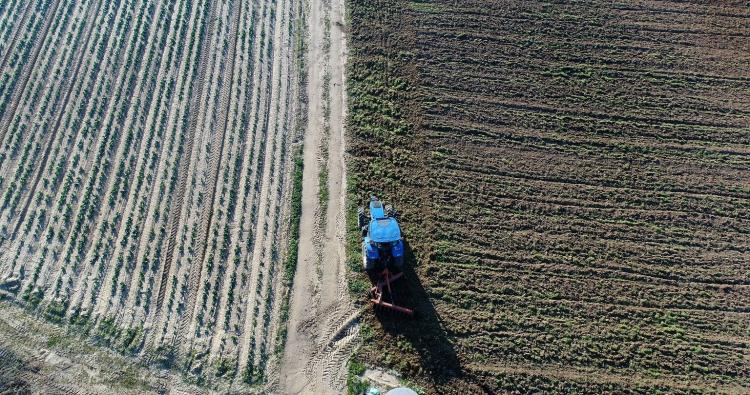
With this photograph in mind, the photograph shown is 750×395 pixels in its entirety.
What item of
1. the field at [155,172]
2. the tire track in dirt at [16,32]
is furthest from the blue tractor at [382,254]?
the tire track in dirt at [16,32]

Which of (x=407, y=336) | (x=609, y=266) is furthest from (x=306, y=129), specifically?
(x=609, y=266)

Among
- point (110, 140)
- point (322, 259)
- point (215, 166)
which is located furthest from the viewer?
point (110, 140)

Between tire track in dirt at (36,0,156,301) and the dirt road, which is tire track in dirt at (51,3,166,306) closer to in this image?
tire track in dirt at (36,0,156,301)

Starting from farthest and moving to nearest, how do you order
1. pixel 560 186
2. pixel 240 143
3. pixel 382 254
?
→ pixel 240 143
pixel 560 186
pixel 382 254

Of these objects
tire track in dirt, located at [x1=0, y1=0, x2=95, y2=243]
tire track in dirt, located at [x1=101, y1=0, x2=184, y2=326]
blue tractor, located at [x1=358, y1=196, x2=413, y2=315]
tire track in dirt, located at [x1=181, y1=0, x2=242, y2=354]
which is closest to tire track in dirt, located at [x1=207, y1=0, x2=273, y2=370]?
tire track in dirt, located at [x1=181, y1=0, x2=242, y2=354]

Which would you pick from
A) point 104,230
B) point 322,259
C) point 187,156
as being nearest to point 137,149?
point 187,156

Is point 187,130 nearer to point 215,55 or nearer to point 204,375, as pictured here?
point 215,55

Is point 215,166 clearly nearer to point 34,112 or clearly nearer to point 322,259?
point 322,259
